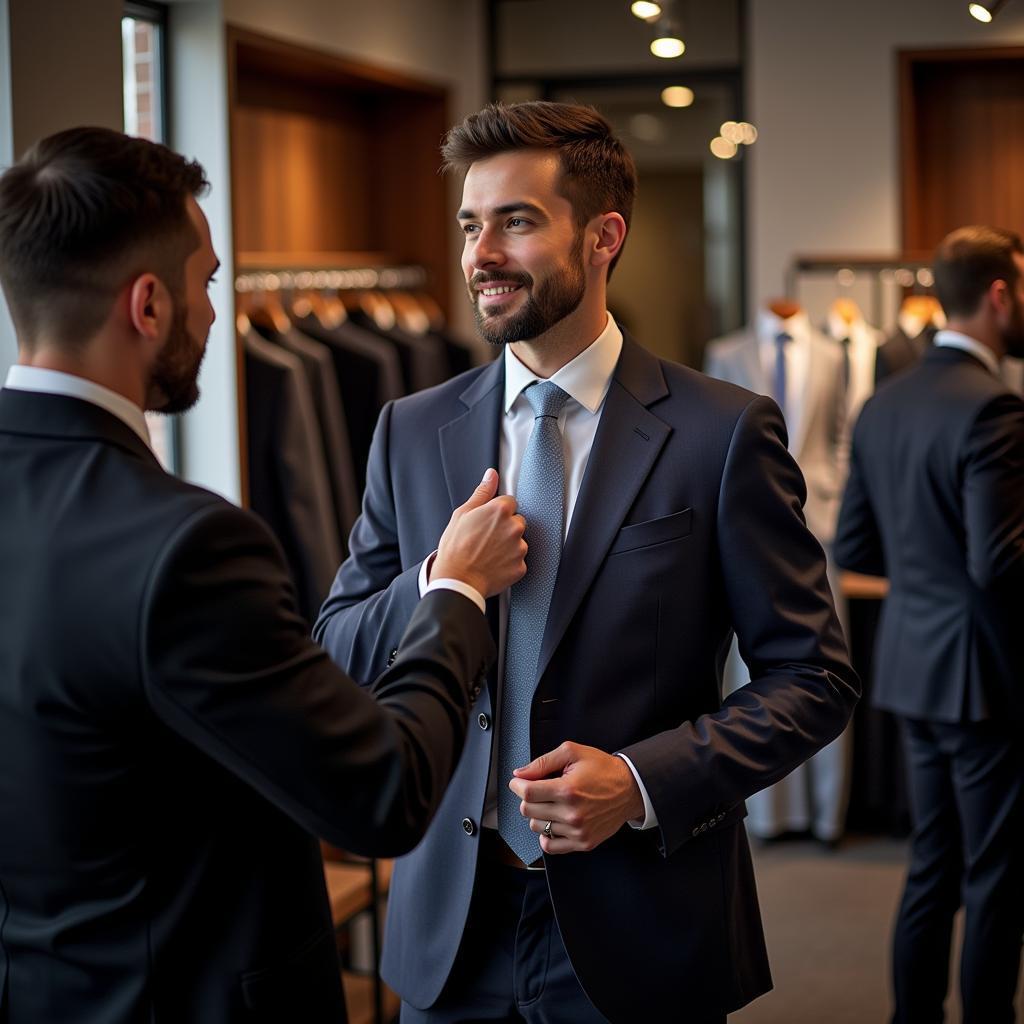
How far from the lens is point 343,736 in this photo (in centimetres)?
127

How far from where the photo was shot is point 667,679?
1730 millimetres

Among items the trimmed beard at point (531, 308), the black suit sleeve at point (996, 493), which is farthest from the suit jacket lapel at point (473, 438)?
the black suit sleeve at point (996, 493)

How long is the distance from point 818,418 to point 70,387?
→ 3.69 m

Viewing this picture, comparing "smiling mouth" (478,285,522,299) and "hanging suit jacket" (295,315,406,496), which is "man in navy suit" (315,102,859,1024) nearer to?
"smiling mouth" (478,285,522,299)

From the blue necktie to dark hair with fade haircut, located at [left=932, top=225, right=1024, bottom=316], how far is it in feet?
4.78

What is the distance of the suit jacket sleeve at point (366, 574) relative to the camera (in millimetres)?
1762

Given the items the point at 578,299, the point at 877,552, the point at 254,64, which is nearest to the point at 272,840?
the point at 578,299

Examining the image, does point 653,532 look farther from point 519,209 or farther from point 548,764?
point 519,209

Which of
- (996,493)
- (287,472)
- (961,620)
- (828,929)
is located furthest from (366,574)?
(828,929)

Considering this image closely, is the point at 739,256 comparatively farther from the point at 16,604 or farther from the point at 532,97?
the point at 16,604

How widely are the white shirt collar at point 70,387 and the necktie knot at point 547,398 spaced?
26.0 inches

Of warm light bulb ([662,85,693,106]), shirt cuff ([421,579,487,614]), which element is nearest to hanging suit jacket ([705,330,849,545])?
warm light bulb ([662,85,693,106])

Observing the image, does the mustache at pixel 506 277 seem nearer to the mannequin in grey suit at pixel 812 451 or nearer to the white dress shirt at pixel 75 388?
the white dress shirt at pixel 75 388

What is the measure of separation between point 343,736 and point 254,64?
3.84m
